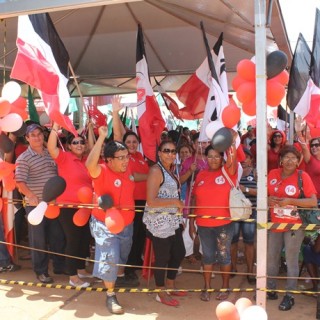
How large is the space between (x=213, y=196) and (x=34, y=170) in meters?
1.95

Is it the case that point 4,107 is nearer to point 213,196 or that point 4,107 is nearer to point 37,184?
point 37,184

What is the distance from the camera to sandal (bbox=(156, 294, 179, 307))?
4117 millimetres

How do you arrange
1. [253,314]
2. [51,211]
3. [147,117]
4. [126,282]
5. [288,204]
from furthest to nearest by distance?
[147,117], [126,282], [51,211], [288,204], [253,314]

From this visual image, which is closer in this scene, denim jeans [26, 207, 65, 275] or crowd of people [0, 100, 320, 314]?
crowd of people [0, 100, 320, 314]

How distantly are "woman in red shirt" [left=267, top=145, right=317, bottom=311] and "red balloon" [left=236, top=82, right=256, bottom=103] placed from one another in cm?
119

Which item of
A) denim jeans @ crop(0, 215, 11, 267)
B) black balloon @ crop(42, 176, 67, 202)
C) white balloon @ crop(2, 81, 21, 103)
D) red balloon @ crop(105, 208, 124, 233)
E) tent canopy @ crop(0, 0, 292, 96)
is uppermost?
tent canopy @ crop(0, 0, 292, 96)

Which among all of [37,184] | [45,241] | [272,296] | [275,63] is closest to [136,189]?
[37,184]

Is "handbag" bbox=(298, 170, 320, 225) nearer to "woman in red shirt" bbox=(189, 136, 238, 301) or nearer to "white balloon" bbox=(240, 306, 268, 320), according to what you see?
"woman in red shirt" bbox=(189, 136, 238, 301)

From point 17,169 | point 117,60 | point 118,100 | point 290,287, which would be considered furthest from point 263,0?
point 117,60

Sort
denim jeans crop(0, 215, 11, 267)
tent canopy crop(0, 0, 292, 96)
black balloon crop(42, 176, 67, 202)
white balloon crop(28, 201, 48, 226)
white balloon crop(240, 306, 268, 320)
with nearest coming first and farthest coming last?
white balloon crop(240, 306, 268, 320) → white balloon crop(28, 201, 48, 226) → black balloon crop(42, 176, 67, 202) → denim jeans crop(0, 215, 11, 267) → tent canopy crop(0, 0, 292, 96)

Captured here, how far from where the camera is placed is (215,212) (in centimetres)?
424

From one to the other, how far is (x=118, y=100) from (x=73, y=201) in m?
1.17

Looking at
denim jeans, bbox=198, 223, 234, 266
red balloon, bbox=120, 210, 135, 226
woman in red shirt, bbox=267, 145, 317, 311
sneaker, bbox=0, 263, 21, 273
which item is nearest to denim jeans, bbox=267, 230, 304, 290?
Answer: woman in red shirt, bbox=267, 145, 317, 311

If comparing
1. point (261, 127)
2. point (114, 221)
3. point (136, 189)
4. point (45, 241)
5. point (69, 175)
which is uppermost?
point (261, 127)
